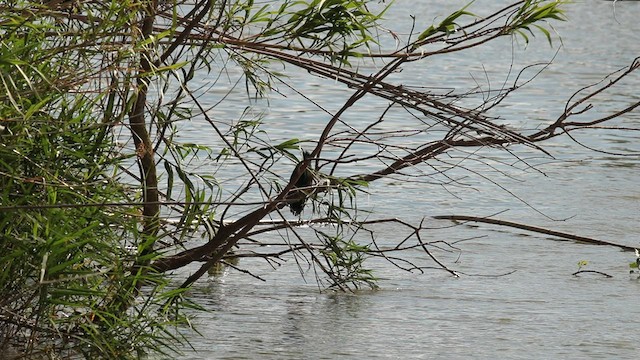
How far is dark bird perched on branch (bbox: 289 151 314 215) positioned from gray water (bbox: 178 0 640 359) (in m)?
0.50

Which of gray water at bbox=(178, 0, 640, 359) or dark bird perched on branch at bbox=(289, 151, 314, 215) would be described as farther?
gray water at bbox=(178, 0, 640, 359)

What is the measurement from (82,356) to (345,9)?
4.63 feet

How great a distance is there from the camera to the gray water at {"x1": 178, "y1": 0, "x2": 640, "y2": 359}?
467 cm

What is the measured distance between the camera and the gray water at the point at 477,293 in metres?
4.67

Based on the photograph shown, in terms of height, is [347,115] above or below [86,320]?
above

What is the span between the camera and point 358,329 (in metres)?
4.84

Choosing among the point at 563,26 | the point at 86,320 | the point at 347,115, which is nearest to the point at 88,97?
the point at 86,320

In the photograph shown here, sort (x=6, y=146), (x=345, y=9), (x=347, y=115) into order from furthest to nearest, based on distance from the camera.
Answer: (x=347, y=115)
(x=345, y=9)
(x=6, y=146)

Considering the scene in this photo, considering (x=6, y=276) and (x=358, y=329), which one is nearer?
(x=6, y=276)

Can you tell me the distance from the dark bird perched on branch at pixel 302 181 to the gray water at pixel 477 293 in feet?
1.63

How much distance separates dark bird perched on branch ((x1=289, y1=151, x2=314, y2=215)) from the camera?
4.33 meters

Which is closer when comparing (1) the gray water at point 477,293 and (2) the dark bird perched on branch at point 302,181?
(2) the dark bird perched on branch at point 302,181

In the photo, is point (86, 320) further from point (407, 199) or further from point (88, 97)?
point (407, 199)

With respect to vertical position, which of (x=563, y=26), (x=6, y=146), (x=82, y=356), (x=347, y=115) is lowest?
(x=82, y=356)
